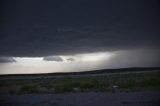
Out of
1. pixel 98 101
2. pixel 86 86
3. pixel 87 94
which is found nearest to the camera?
pixel 98 101

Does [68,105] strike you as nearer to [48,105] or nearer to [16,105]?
[48,105]

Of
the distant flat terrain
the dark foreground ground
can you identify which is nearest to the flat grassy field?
the distant flat terrain

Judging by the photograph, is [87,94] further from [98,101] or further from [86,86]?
[86,86]

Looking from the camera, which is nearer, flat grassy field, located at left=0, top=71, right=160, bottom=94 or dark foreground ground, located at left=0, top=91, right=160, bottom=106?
dark foreground ground, located at left=0, top=91, right=160, bottom=106

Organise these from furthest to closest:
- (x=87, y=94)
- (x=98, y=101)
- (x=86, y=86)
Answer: (x=86, y=86)
(x=87, y=94)
(x=98, y=101)

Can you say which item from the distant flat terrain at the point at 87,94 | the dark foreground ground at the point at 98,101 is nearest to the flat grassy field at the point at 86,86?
the distant flat terrain at the point at 87,94

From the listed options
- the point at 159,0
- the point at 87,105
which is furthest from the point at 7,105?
the point at 159,0

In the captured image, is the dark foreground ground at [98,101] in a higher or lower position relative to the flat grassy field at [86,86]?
lower

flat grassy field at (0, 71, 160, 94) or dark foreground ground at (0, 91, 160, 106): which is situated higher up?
flat grassy field at (0, 71, 160, 94)

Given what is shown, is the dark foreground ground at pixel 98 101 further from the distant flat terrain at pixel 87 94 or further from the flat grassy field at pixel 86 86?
the flat grassy field at pixel 86 86

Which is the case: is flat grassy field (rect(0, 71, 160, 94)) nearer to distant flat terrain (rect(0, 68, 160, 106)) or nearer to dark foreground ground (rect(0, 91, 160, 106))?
distant flat terrain (rect(0, 68, 160, 106))

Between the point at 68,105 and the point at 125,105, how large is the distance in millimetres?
4416

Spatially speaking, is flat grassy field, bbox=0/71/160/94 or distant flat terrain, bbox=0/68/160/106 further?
flat grassy field, bbox=0/71/160/94

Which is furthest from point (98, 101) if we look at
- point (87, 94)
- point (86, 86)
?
point (86, 86)
